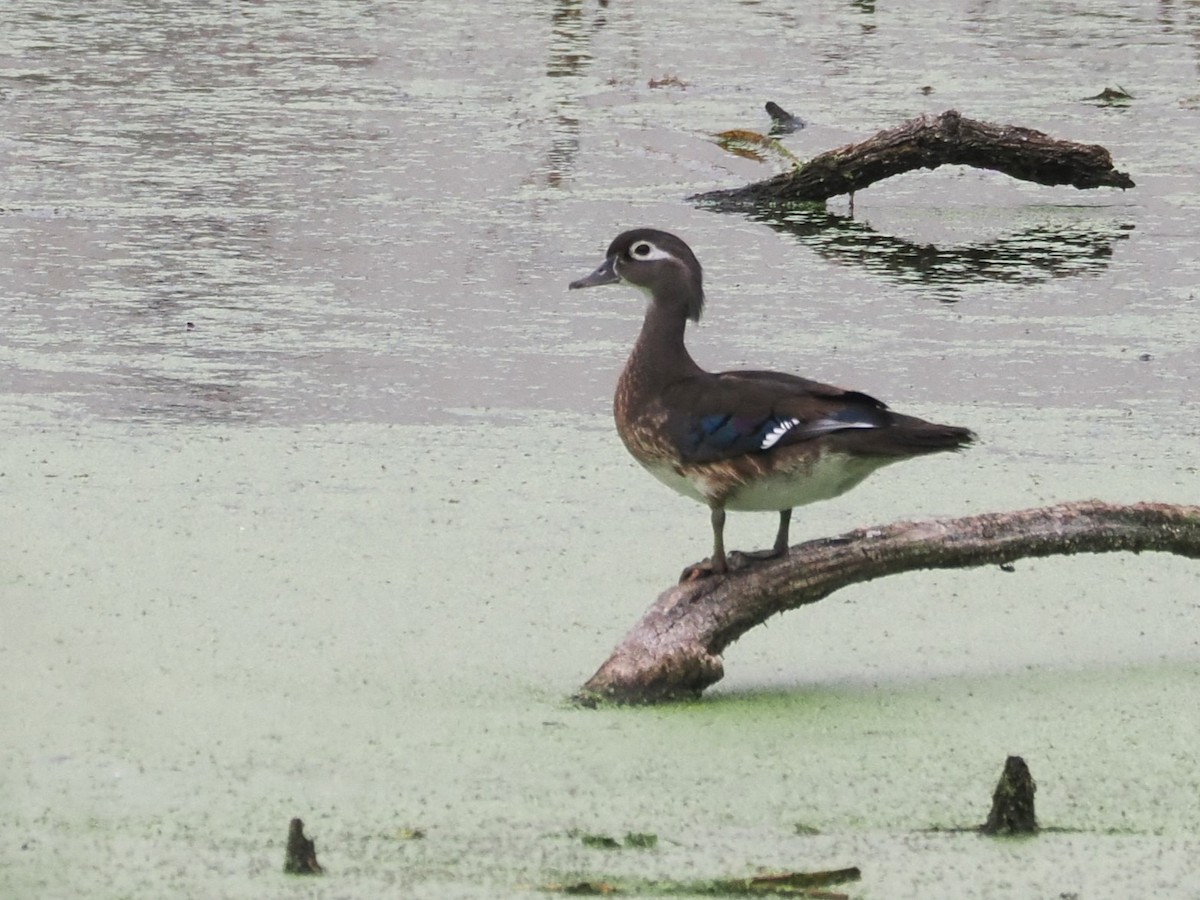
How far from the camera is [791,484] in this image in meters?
3.60

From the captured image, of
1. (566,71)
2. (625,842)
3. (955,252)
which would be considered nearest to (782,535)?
(625,842)

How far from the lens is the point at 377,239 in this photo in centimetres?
747

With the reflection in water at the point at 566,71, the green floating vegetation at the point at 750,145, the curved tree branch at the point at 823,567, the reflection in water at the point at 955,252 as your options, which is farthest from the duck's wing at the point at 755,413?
the green floating vegetation at the point at 750,145

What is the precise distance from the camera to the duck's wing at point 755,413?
139 inches

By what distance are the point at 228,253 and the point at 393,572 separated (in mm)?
3204

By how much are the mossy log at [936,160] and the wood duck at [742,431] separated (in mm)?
Result: 4227

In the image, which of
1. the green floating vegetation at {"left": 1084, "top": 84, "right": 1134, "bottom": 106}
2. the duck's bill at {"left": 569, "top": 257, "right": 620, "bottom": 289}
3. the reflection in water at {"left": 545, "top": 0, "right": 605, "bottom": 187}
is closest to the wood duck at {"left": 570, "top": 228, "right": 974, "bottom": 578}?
the duck's bill at {"left": 569, "top": 257, "right": 620, "bottom": 289}

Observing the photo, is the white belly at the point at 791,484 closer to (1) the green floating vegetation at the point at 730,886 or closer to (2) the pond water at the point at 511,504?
(2) the pond water at the point at 511,504

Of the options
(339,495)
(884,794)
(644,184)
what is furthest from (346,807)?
(644,184)

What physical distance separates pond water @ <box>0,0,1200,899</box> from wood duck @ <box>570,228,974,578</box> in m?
0.34

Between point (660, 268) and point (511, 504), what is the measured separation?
0.86 metres

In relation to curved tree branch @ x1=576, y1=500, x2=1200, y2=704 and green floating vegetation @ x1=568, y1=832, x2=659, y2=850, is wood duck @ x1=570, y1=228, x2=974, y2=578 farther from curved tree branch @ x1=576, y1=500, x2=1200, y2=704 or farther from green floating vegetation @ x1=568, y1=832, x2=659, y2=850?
green floating vegetation @ x1=568, y1=832, x2=659, y2=850

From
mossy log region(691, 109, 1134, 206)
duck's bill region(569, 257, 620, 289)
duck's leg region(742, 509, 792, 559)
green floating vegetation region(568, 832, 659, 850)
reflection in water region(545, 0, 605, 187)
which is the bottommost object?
reflection in water region(545, 0, 605, 187)

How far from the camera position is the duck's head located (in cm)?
395
